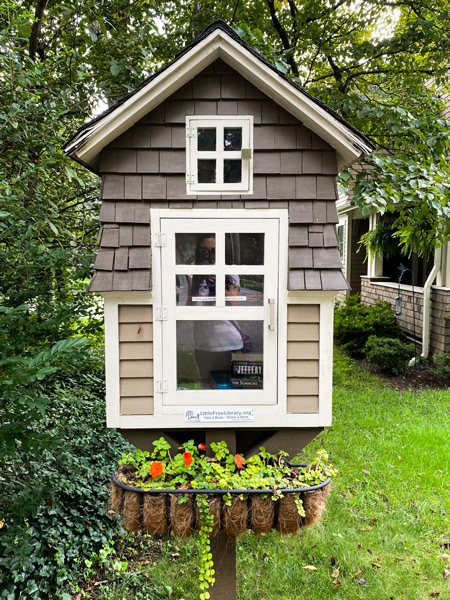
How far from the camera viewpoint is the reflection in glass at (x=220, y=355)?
2.01 meters

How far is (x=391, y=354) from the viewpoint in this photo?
7.18 m

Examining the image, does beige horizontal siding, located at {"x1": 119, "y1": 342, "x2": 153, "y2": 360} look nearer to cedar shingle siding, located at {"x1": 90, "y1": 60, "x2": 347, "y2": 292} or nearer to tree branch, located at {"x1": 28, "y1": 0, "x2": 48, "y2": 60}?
cedar shingle siding, located at {"x1": 90, "y1": 60, "x2": 347, "y2": 292}

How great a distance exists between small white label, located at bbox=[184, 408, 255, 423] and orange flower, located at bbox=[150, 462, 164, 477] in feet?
0.71

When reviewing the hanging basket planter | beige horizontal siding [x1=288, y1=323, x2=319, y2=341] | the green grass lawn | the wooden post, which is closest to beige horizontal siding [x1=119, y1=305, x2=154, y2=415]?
the hanging basket planter

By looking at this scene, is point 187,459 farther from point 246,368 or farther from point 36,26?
point 36,26

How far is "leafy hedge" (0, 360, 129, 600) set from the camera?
2.60 metres

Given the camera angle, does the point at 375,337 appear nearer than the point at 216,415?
No

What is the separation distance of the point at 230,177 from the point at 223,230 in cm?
24

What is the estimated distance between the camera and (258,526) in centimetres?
196

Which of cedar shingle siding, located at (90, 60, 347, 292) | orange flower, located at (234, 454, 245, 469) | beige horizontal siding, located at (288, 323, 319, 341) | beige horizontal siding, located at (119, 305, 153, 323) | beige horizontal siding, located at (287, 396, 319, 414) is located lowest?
orange flower, located at (234, 454, 245, 469)

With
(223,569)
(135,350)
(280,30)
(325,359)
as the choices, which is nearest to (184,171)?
(135,350)

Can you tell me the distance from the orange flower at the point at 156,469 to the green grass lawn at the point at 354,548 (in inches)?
34.9

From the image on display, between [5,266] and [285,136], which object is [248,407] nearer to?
[285,136]

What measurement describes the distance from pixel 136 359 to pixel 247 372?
50cm
